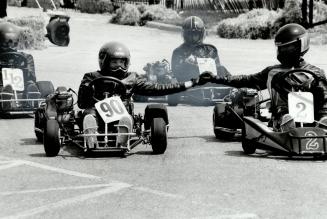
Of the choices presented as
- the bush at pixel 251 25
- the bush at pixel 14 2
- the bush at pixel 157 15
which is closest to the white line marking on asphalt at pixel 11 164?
the bush at pixel 251 25

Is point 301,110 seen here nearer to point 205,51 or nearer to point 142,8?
point 205,51

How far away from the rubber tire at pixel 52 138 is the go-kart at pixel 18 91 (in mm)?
3505

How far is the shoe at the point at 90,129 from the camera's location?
8.88 meters

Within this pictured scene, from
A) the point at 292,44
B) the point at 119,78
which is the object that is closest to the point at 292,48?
the point at 292,44

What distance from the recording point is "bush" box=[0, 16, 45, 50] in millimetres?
22938

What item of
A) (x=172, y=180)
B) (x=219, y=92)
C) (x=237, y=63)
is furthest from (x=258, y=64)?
(x=172, y=180)

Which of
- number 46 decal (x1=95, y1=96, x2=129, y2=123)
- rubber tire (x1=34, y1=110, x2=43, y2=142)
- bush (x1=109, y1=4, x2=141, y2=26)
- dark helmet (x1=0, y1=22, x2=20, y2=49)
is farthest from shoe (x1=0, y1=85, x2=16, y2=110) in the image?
bush (x1=109, y1=4, x2=141, y2=26)

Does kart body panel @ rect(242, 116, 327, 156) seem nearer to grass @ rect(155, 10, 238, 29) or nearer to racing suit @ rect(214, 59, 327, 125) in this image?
racing suit @ rect(214, 59, 327, 125)

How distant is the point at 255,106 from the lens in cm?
995

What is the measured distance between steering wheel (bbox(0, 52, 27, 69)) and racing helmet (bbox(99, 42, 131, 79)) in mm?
3576

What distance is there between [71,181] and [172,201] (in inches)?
50.3

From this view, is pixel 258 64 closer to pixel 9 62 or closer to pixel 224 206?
pixel 9 62

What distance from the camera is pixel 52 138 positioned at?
8.75m

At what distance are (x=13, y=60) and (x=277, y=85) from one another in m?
5.09
